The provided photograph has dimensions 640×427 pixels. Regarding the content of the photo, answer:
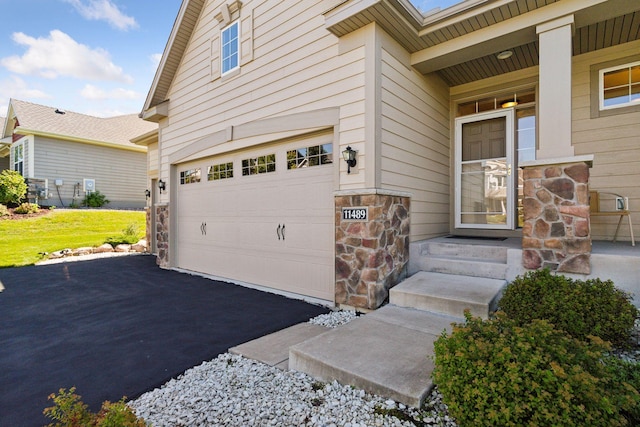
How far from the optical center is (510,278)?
387 centimetres

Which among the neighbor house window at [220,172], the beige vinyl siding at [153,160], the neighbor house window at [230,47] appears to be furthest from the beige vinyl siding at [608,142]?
the beige vinyl siding at [153,160]

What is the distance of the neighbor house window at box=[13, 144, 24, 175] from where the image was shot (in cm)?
1508

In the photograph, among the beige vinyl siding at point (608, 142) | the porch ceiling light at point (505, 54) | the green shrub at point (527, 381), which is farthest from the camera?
the porch ceiling light at point (505, 54)

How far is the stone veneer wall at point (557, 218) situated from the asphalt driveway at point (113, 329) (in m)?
2.72

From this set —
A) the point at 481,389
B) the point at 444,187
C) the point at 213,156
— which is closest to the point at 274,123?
the point at 213,156

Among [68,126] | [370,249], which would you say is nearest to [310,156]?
[370,249]

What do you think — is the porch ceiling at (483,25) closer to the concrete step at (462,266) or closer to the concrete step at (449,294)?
the concrete step at (462,266)

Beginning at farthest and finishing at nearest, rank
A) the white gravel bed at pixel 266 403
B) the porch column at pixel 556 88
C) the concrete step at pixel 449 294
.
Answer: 1. the porch column at pixel 556 88
2. the concrete step at pixel 449 294
3. the white gravel bed at pixel 266 403

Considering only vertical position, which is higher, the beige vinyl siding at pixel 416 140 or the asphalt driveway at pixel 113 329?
the beige vinyl siding at pixel 416 140

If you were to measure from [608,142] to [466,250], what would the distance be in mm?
2587

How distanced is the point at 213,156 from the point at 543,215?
581 cm

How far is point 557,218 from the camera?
348cm

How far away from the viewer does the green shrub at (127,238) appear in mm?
10477

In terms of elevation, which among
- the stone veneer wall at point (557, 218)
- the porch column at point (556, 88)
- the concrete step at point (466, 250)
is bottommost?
the concrete step at point (466, 250)
